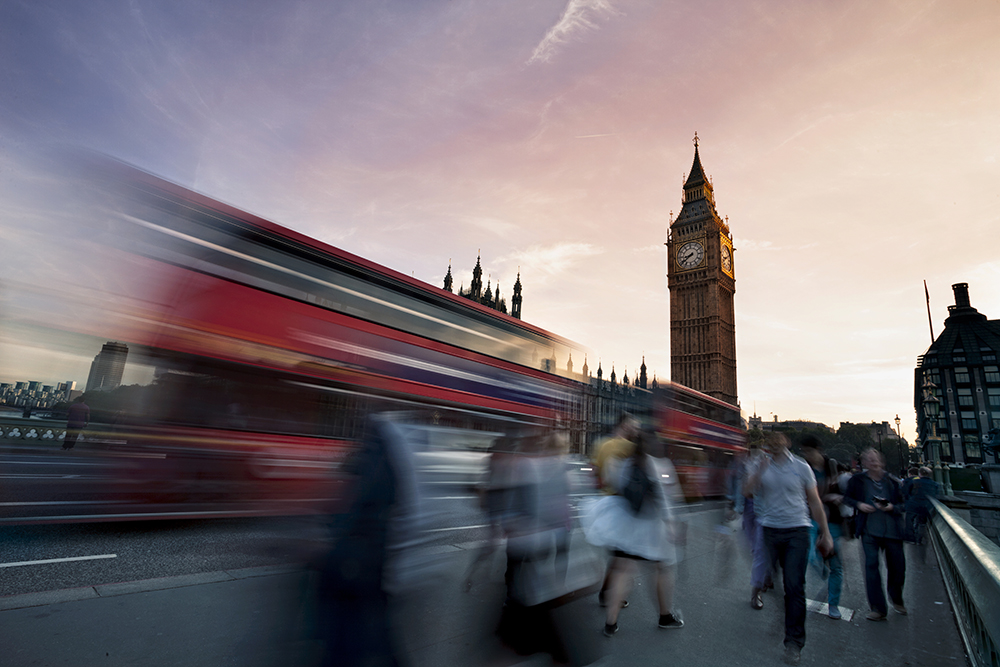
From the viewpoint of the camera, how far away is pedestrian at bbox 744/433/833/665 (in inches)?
143

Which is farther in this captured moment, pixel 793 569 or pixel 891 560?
pixel 891 560

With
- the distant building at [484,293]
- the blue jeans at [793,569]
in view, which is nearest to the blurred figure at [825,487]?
the blue jeans at [793,569]

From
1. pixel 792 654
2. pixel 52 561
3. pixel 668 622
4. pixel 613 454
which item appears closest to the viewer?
pixel 792 654

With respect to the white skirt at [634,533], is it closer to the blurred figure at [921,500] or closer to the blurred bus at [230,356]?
the blurred bus at [230,356]

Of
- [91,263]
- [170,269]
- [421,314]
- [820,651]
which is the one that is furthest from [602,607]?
[91,263]

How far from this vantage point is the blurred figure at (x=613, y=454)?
12.8 ft

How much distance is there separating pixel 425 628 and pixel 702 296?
6964 cm

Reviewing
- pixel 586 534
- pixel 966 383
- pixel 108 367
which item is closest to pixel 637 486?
pixel 586 534

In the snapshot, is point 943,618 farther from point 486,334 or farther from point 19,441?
point 19,441

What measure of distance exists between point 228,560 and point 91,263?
11.8 feet

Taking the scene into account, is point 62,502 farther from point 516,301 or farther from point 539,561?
point 516,301

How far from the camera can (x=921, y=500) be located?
306 inches

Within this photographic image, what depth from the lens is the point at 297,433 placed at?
621 centimetres

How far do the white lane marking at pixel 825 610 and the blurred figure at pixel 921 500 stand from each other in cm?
338
